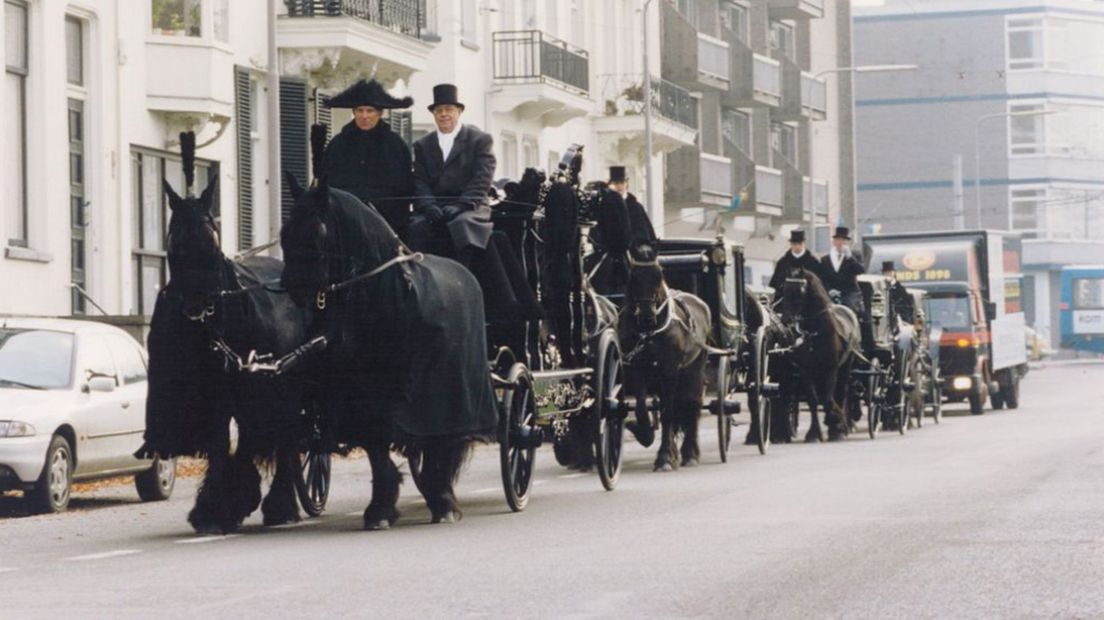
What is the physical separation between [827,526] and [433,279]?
2827 millimetres

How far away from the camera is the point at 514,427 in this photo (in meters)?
16.8

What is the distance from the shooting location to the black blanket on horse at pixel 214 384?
49.1 ft

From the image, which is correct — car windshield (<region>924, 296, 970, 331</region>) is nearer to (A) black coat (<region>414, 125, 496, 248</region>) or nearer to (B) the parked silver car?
(B) the parked silver car

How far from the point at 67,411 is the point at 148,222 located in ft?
45.5

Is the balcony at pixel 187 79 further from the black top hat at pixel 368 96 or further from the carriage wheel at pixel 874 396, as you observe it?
the black top hat at pixel 368 96

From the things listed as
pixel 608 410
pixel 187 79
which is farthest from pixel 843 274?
pixel 608 410

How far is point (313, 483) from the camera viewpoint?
17250mm

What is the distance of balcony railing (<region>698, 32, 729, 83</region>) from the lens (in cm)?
6320

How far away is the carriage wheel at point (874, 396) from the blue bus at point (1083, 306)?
65.5m

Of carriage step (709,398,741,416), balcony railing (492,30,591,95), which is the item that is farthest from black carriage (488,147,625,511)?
balcony railing (492,30,591,95)

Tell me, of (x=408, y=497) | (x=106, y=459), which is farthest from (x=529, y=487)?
(x=106, y=459)

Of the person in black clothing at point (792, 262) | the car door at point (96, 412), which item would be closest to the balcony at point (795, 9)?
the person in black clothing at point (792, 262)

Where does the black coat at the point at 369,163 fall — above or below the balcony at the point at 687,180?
below

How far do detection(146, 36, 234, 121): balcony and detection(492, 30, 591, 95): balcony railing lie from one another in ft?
45.5
